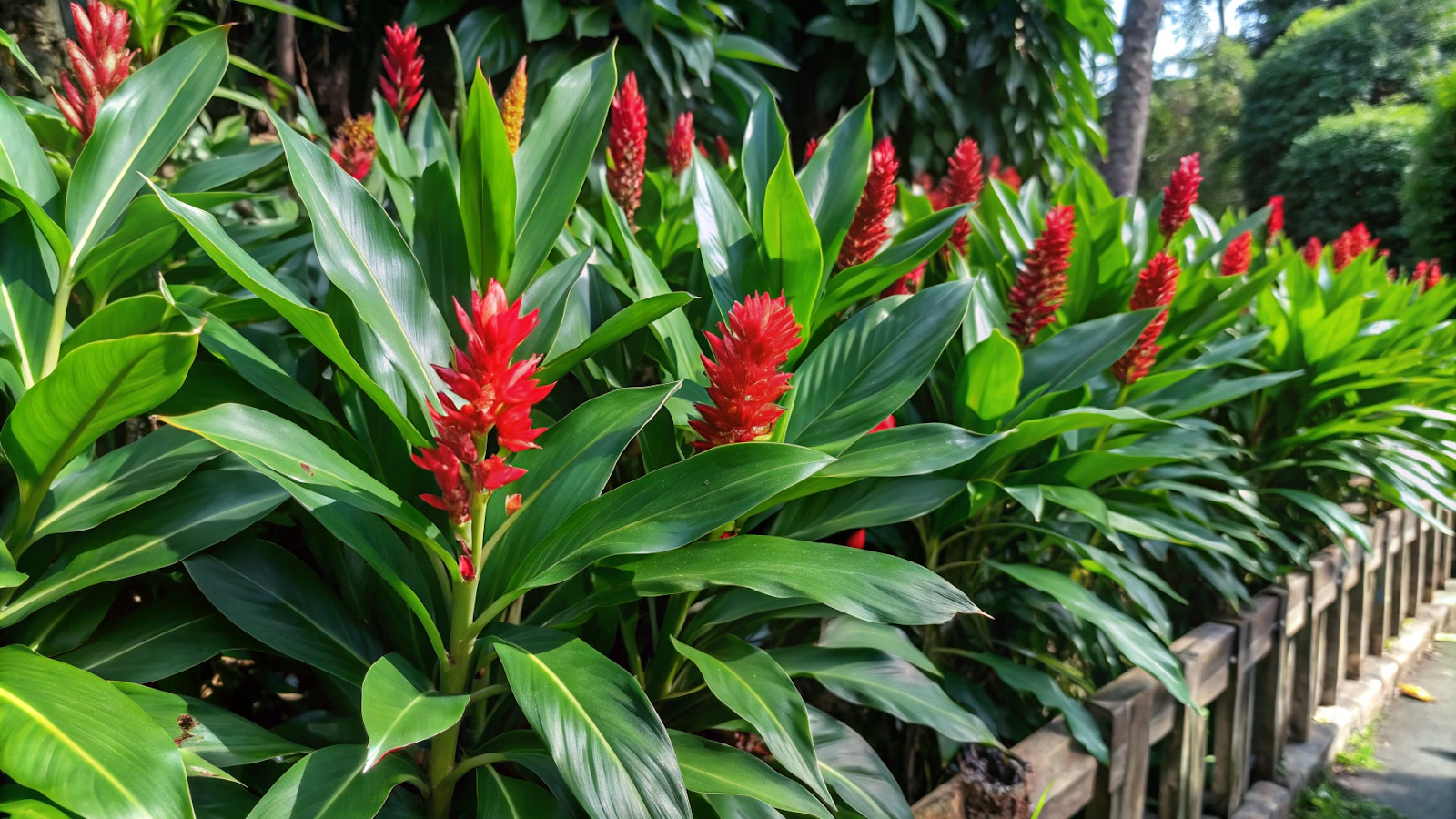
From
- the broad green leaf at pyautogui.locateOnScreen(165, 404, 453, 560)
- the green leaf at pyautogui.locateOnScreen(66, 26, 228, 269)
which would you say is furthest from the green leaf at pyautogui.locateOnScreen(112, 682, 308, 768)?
the green leaf at pyautogui.locateOnScreen(66, 26, 228, 269)

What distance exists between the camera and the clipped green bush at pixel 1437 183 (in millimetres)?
8359

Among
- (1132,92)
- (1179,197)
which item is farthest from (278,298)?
(1132,92)

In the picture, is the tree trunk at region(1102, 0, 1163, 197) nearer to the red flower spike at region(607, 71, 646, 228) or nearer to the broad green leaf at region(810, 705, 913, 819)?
the red flower spike at region(607, 71, 646, 228)

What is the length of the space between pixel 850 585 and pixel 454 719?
46 centimetres

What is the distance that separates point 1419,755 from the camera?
11.7ft

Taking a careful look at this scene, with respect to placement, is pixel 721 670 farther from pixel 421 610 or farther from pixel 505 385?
pixel 505 385

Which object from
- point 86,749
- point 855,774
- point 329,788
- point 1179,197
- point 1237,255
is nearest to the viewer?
point 86,749

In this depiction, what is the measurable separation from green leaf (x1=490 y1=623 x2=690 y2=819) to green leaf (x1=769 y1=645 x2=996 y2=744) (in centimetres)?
57

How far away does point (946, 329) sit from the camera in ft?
4.83

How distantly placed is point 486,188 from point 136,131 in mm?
570

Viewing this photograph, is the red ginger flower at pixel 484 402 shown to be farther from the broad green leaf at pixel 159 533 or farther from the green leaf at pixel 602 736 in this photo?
the broad green leaf at pixel 159 533

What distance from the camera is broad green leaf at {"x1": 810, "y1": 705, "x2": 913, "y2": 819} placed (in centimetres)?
134

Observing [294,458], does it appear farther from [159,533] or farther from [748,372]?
[748,372]

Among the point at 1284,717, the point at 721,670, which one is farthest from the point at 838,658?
the point at 1284,717
